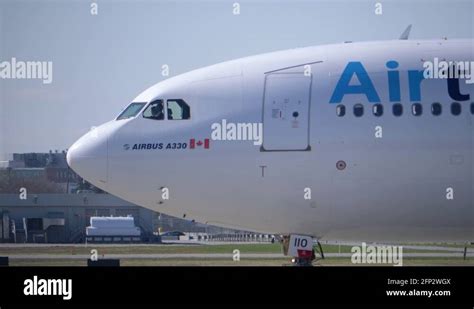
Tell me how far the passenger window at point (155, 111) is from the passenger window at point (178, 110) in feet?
0.61

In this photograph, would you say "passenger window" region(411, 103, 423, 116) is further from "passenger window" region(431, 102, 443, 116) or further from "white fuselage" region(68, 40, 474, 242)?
"passenger window" region(431, 102, 443, 116)

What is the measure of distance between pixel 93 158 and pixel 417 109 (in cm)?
746

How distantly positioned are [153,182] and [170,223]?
73.2 metres

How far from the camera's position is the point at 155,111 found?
22.1 meters

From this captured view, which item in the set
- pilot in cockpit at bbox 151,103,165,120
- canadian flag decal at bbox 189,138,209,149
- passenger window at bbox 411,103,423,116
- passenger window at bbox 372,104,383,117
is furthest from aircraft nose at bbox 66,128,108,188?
passenger window at bbox 411,103,423,116

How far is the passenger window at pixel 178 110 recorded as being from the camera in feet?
71.9

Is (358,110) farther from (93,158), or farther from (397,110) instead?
(93,158)

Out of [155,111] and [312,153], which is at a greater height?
[155,111]

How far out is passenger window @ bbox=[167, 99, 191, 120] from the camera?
71.9ft

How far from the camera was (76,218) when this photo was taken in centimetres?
7500

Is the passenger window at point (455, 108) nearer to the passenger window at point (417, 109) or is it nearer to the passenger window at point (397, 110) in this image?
the passenger window at point (417, 109)

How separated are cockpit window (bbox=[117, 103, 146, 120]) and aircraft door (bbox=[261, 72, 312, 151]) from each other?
10.0 ft
